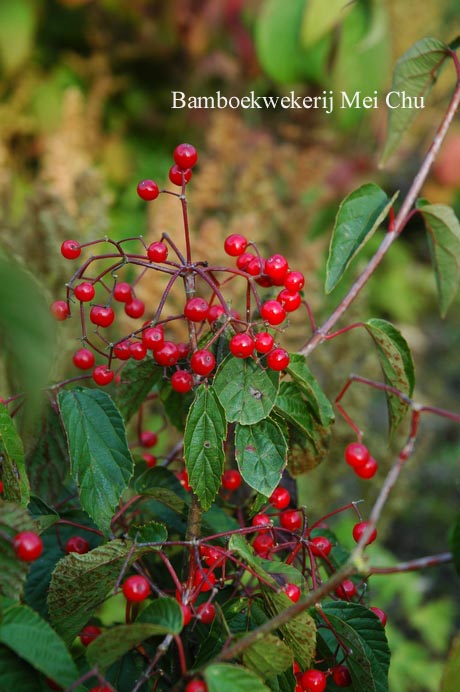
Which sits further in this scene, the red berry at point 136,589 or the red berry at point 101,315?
the red berry at point 101,315

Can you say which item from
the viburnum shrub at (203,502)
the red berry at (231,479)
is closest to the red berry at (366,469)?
the viburnum shrub at (203,502)

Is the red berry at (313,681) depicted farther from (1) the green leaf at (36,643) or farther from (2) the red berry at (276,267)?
(2) the red berry at (276,267)

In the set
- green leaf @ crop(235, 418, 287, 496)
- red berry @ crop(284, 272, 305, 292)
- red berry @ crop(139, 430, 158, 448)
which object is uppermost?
red berry @ crop(284, 272, 305, 292)

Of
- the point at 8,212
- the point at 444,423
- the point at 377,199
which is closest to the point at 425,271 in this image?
the point at 444,423

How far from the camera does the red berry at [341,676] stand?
1.71 ft

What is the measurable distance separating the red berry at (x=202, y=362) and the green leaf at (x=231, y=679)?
19cm

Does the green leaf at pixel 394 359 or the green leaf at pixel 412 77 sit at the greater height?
the green leaf at pixel 412 77

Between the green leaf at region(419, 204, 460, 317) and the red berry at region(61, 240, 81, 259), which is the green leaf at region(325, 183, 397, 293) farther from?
the red berry at region(61, 240, 81, 259)

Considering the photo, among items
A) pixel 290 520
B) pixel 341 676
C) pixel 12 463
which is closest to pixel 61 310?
pixel 12 463

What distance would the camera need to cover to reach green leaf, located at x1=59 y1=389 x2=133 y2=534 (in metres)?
0.50

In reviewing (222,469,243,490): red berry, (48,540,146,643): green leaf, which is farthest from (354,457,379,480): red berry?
(48,540,146,643): green leaf

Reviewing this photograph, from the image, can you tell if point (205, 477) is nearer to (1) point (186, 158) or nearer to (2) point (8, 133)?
(1) point (186, 158)

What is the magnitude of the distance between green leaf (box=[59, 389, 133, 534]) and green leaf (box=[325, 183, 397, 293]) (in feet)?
0.69

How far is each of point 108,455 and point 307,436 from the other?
0.52 ft
